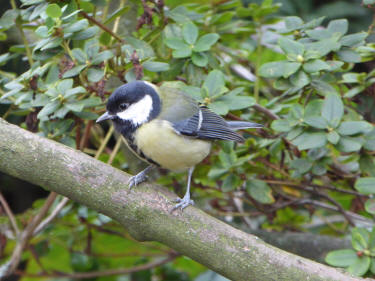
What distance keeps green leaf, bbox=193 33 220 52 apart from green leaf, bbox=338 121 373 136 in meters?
0.47

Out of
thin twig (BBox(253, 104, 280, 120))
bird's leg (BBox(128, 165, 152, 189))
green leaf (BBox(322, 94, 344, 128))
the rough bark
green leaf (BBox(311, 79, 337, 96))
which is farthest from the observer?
thin twig (BBox(253, 104, 280, 120))

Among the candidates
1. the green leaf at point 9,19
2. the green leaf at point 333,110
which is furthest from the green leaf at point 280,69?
the green leaf at point 9,19

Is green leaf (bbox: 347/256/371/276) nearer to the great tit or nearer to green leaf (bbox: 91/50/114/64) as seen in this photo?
the great tit

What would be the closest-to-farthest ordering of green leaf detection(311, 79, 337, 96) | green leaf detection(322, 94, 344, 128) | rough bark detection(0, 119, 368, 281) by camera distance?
rough bark detection(0, 119, 368, 281) < green leaf detection(322, 94, 344, 128) < green leaf detection(311, 79, 337, 96)

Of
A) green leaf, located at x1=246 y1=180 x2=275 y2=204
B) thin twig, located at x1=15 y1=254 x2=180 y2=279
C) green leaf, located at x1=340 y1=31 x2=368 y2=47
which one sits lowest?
thin twig, located at x1=15 y1=254 x2=180 y2=279

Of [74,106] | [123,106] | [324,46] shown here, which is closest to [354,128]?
[324,46]

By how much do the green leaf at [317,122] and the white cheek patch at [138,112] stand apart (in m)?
0.49

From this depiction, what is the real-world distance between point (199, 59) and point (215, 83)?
12 centimetres

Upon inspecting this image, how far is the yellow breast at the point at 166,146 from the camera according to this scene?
1.56 m

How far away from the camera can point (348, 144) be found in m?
1.45

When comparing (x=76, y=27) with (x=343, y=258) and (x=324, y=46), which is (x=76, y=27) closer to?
(x=324, y=46)

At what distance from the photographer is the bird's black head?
154 centimetres

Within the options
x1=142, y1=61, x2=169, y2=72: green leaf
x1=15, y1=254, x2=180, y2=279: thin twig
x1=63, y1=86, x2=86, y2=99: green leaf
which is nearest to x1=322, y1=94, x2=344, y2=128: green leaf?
x1=142, y1=61, x2=169, y2=72: green leaf

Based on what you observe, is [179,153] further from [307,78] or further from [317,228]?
[317,228]
